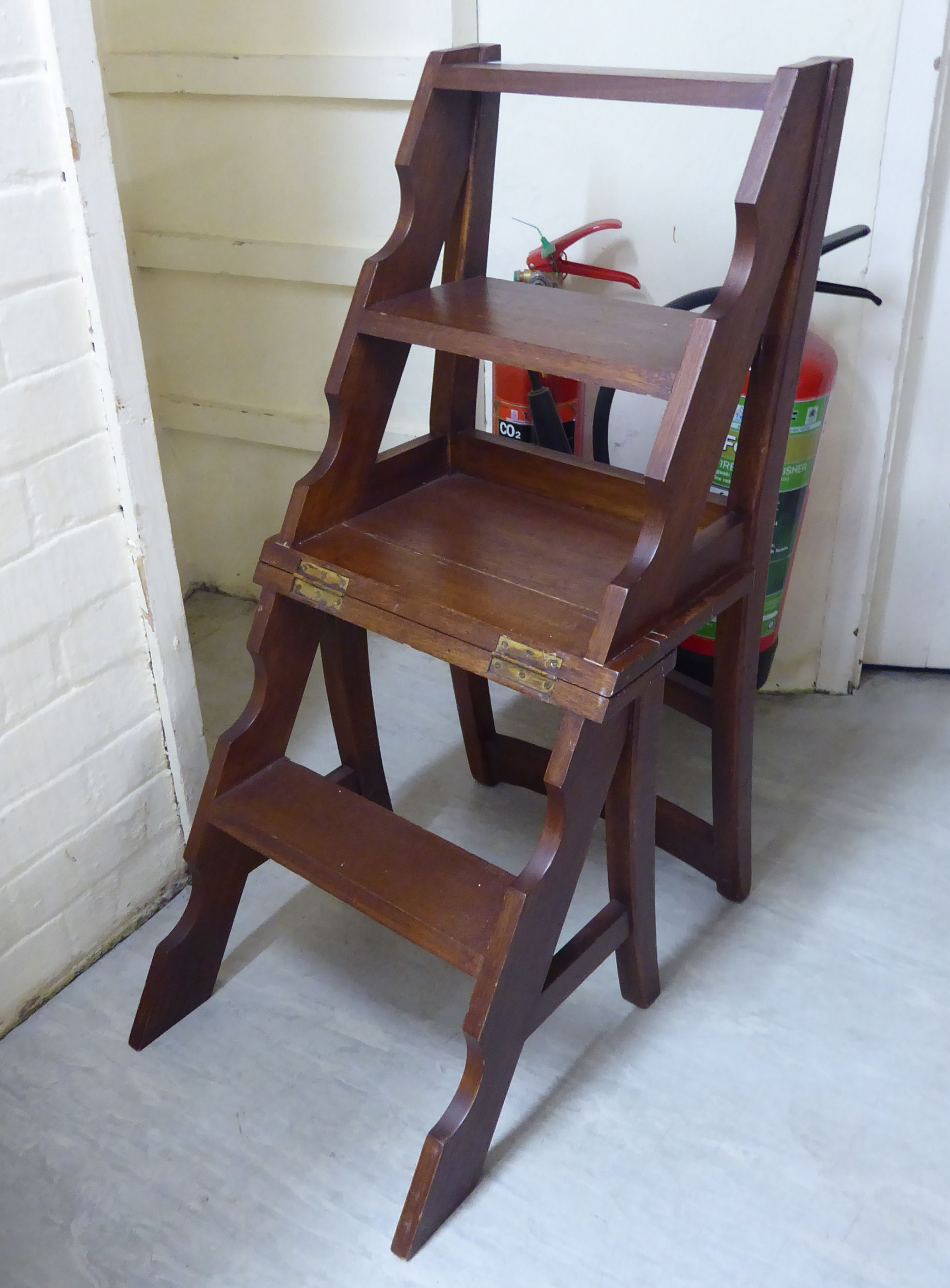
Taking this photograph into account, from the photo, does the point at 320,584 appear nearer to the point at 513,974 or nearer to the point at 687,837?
the point at 513,974

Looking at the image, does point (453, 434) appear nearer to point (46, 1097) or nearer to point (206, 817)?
point (206, 817)

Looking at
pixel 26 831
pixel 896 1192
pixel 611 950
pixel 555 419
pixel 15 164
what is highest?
pixel 15 164

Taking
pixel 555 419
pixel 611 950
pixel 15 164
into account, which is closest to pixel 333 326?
pixel 555 419

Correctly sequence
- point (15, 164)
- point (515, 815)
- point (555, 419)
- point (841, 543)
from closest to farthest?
1. point (15, 164)
2. point (555, 419)
3. point (515, 815)
4. point (841, 543)

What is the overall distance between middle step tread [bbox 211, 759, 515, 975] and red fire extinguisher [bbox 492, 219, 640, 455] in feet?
2.11

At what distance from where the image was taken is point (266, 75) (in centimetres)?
203

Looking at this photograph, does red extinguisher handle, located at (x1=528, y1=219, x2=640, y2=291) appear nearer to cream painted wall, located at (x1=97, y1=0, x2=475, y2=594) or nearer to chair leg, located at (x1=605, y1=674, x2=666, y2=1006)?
cream painted wall, located at (x1=97, y1=0, x2=475, y2=594)

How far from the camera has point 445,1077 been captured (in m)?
1.52

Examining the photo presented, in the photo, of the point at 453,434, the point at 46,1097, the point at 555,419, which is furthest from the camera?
the point at 555,419

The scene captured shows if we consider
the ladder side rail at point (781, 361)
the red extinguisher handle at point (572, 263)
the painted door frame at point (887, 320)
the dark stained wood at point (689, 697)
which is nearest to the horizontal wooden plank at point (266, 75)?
the red extinguisher handle at point (572, 263)

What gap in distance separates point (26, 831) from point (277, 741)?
36cm

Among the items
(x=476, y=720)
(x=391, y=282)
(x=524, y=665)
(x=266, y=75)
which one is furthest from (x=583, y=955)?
(x=266, y=75)

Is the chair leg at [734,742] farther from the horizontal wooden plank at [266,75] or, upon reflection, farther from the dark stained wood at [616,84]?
the horizontal wooden plank at [266,75]

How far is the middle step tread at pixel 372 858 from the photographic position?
4.31ft
